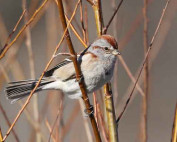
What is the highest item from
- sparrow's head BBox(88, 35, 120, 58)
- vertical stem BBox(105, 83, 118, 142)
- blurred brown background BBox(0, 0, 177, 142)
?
sparrow's head BBox(88, 35, 120, 58)

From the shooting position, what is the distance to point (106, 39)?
2941mm

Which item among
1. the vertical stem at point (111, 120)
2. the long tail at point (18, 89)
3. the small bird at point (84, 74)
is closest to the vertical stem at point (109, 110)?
the vertical stem at point (111, 120)

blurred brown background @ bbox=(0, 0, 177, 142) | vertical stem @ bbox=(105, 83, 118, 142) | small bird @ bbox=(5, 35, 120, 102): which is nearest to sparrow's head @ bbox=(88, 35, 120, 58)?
small bird @ bbox=(5, 35, 120, 102)

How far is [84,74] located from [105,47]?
29 cm

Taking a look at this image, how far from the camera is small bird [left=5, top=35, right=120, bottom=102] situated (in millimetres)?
2939

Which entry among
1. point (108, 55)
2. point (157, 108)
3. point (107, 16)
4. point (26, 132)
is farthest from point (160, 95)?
point (108, 55)

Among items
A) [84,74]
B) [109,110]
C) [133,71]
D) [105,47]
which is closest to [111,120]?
[109,110]

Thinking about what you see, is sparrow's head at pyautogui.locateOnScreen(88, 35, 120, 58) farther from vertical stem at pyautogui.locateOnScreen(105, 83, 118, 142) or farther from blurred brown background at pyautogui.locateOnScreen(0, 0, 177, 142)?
blurred brown background at pyautogui.locateOnScreen(0, 0, 177, 142)

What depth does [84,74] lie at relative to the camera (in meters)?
3.01

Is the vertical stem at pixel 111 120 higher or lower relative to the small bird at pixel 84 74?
lower

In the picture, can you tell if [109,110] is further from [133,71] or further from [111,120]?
[133,71]

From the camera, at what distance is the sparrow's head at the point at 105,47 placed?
3005mm

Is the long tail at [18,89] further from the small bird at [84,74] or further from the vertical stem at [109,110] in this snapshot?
the vertical stem at [109,110]

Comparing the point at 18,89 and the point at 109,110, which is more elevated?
the point at 18,89
